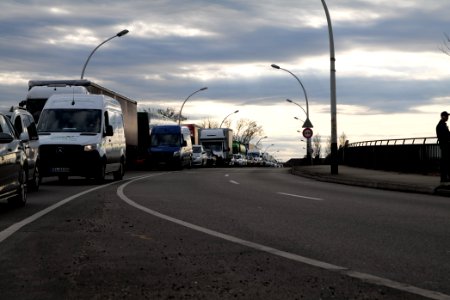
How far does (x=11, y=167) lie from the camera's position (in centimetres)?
1141

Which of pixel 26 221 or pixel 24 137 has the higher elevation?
pixel 24 137

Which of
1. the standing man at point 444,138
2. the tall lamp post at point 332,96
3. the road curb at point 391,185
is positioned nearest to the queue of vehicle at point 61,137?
the road curb at point 391,185

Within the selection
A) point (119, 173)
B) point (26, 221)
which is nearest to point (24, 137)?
point (26, 221)

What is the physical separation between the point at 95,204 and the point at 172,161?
24.7m

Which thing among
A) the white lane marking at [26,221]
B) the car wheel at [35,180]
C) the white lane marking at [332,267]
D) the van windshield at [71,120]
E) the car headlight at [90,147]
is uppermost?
the van windshield at [71,120]

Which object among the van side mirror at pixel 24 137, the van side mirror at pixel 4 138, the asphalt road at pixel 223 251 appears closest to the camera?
the asphalt road at pixel 223 251

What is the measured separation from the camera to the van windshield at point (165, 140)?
37.8 metres

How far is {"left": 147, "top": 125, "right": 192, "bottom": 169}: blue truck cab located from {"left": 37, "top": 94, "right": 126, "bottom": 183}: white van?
50.0 feet

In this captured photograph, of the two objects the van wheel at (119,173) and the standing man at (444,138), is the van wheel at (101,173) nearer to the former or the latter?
the van wheel at (119,173)

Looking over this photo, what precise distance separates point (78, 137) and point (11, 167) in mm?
7981

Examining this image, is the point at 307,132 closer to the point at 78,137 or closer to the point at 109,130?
the point at 109,130

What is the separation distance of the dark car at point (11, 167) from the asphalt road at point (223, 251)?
0.47 m

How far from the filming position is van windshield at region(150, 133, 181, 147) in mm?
37750

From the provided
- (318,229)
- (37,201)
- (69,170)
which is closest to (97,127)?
(69,170)
